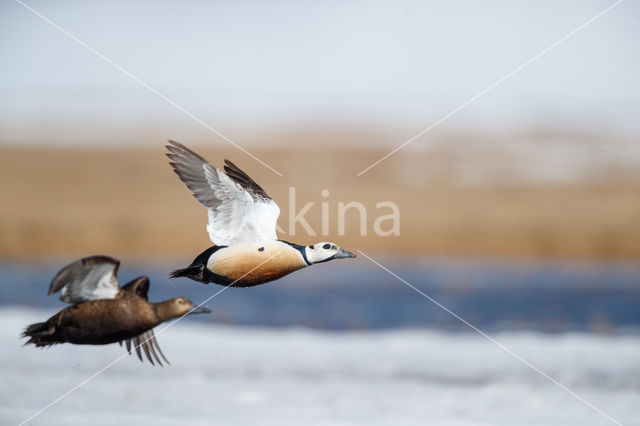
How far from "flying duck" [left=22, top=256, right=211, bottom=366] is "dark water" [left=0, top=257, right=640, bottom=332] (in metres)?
6.09

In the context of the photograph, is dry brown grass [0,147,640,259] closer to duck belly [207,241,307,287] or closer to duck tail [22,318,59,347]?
duck belly [207,241,307,287]

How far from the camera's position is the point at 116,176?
20891 mm

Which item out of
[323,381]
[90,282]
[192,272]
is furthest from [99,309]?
[323,381]

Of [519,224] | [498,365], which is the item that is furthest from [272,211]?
[519,224]

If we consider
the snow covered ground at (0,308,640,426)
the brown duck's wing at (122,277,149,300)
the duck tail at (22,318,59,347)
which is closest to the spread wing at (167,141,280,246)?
the brown duck's wing at (122,277,149,300)

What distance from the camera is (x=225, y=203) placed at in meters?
6.57

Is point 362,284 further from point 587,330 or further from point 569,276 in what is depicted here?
point 587,330

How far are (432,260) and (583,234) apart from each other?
3.37 meters

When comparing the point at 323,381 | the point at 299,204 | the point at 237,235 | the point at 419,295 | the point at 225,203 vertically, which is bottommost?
the point at 323,381

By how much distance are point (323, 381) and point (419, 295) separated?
5771 mm

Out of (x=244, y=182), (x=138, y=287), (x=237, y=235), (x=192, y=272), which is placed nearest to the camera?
(x=138, y=287)

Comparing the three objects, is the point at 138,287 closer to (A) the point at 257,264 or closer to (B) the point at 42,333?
(B) the point at 42,333

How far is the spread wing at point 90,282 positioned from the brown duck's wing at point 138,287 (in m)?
0.08

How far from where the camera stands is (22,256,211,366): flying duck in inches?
225
